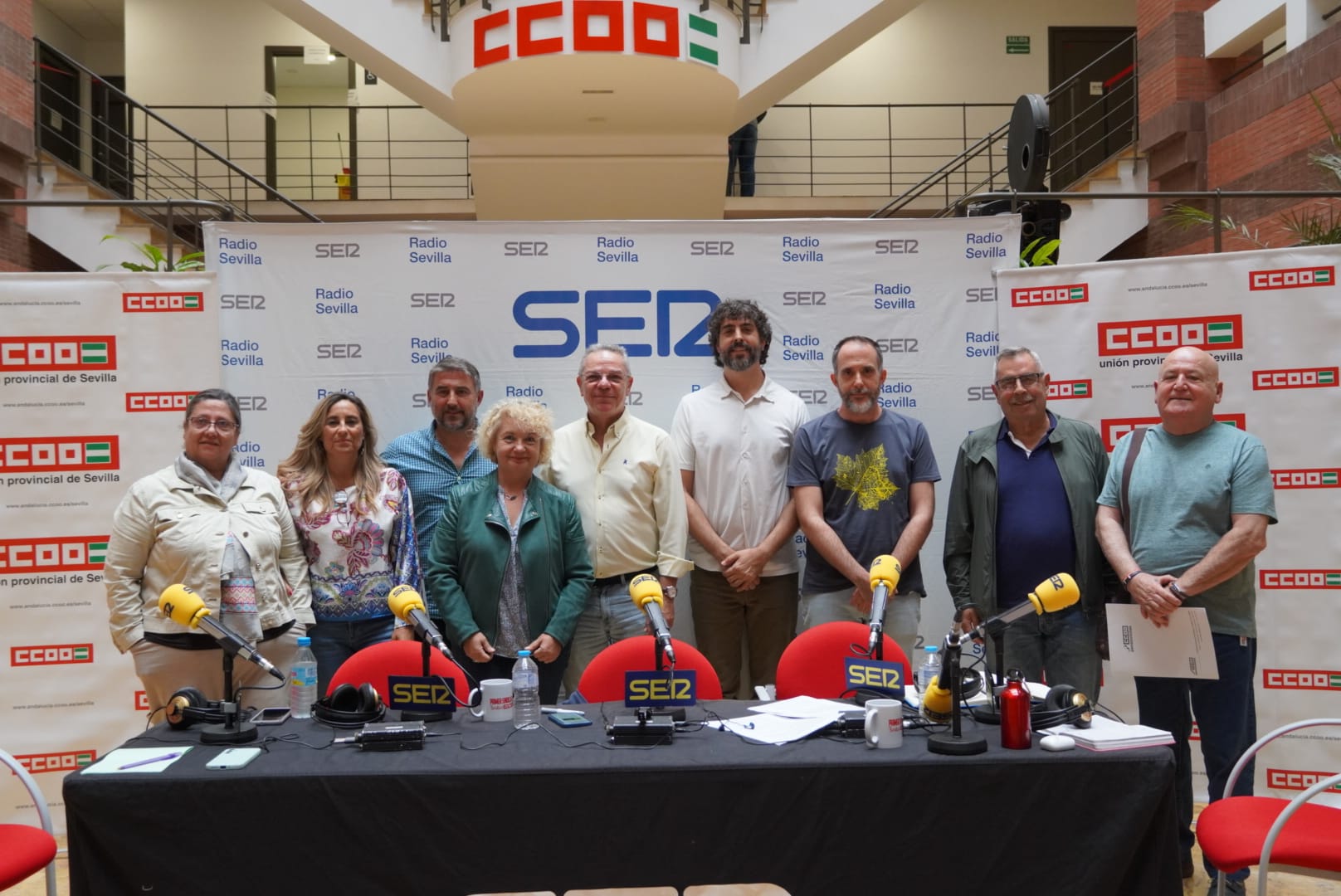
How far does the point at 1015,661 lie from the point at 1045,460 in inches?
30.3

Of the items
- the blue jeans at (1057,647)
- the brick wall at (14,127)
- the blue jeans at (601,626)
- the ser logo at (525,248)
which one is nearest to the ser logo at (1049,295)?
the blue jeans at (1057,647)

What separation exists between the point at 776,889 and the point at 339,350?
290 centimetres

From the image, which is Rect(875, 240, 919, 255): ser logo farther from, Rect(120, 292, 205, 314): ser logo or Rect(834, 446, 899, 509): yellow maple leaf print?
Rect(120, 292, 205, 314): ser logo

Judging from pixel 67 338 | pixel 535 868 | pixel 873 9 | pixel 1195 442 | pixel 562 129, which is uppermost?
pixel 873 9

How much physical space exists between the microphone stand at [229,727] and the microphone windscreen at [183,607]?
4.3 inches

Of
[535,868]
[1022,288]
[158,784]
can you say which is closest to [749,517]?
[1022,288]

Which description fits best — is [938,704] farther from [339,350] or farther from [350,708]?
[339,350]

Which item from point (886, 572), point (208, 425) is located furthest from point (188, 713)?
point (886, 572)

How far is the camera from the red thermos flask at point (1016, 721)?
8.23ft

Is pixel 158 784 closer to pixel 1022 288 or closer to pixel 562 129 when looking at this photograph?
pixel 1022 288

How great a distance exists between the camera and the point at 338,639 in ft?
12.3

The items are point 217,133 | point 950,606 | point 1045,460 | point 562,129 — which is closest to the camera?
point 1045,460

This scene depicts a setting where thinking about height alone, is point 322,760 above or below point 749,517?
below

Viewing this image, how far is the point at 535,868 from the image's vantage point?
2.35 meters
